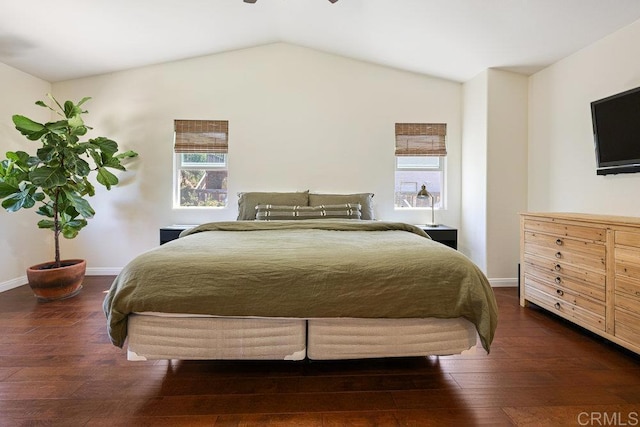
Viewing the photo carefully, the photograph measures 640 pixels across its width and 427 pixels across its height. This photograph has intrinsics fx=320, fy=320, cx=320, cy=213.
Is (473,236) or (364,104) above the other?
(364,104)

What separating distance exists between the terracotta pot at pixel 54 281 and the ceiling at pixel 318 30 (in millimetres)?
2100

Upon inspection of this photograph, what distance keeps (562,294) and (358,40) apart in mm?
3035

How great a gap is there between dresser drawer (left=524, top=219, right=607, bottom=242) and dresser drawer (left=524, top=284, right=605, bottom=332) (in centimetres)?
51

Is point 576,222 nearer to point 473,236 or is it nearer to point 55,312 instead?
point 473,236

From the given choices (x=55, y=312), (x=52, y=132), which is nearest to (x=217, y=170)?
(x=52, y=132)

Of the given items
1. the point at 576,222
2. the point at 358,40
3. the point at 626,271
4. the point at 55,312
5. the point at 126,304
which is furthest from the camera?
the point at 358,40

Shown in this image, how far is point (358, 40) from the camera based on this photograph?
11.3ft

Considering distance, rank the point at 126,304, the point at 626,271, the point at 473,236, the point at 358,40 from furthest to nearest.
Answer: the point at 473,236, the point at 358,40, the point at 626,271, the point at 126,304

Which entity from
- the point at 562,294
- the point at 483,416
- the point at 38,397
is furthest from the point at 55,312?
the point at 562,294

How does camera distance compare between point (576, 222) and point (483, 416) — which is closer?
point (483, 416)

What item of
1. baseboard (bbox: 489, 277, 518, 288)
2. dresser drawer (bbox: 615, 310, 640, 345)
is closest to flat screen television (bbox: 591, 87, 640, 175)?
dresser drawer (bbox: 615, 310, 640, 345)

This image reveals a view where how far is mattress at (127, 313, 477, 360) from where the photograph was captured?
5.32 ft

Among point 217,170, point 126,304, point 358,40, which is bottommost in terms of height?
point 126,304

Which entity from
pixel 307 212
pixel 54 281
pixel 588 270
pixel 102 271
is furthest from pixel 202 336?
pixel 102 271
